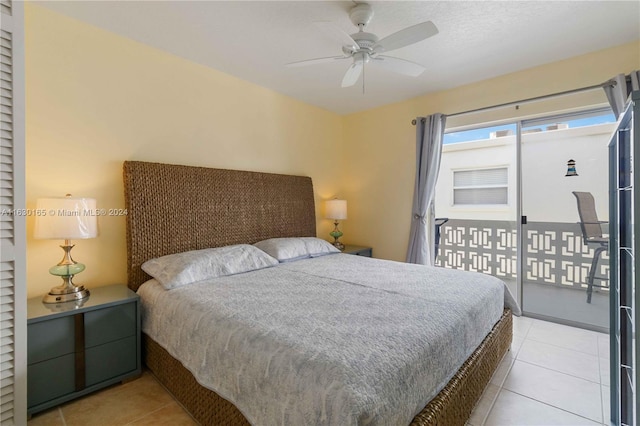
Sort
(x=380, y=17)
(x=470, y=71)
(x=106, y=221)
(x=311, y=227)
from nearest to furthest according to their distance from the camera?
(x=380, y=17)
(x=106, y=221)
(x=470, y=71)
(x=311, y=227)

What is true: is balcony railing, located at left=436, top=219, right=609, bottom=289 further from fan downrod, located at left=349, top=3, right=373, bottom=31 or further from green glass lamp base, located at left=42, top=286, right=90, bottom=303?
green glass lamp base, located at left=42, top=286, right=90, bottom=303

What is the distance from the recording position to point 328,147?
4.33 m

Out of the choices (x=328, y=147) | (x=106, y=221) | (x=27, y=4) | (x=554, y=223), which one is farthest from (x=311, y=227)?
(x=27, y=4)

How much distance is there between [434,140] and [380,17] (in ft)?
5.66

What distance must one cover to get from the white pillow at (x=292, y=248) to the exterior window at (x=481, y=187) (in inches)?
72.1

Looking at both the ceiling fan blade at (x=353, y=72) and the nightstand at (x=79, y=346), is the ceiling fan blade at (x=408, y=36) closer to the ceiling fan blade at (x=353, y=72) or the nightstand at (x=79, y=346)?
the ceiling fan blade at (x=353, y=72)

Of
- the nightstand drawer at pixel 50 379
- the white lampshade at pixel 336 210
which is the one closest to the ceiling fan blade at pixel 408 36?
the white lampshade at pixel 336 210

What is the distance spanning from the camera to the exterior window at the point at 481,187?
336cm

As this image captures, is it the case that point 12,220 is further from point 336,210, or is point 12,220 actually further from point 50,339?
point 336,210

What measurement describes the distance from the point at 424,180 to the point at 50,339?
3.58m

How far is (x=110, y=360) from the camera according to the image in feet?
6.27

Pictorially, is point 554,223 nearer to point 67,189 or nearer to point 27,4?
point 67,189

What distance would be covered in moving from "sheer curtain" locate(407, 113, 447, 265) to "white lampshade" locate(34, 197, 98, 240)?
3244 mm

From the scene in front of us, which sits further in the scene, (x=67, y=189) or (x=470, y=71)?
Answer: (x=470, y=71)
